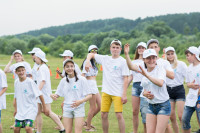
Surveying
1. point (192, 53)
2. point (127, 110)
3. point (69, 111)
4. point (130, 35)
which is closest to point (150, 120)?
point (69, 111)

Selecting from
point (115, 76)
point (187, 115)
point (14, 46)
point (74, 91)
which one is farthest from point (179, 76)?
point (14, 46)

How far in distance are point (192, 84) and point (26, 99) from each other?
3.28 metres

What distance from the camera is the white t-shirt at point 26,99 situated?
609cm

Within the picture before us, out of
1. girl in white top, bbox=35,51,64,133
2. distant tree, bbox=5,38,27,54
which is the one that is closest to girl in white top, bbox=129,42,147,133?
girl in white top, bbox=35,51,64,133

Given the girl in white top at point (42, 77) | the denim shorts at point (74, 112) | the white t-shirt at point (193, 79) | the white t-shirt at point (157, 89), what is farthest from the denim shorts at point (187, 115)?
the girl in white top at point (42, 77)

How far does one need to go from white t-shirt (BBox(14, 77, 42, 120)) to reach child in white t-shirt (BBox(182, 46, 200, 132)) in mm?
3003

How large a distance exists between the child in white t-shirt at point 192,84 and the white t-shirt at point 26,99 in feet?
9.85

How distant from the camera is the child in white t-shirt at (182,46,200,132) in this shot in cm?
648

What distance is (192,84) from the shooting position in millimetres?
6465

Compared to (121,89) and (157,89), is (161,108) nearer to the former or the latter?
(157,89)

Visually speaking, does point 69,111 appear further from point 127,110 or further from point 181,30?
point 181,30

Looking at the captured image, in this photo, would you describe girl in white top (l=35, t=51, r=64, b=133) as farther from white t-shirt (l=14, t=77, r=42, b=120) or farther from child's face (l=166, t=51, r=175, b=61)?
child's face (l=166, t=51, r=175, b=61)

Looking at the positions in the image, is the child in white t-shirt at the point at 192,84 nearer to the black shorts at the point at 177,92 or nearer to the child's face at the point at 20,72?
the black shorts at the point at 177,92

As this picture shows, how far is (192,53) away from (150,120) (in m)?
1.94
